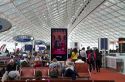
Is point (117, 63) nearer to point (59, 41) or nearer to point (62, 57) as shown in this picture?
point (62, 57)

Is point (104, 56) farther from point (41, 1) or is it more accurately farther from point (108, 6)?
point (108, 6)

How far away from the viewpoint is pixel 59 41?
15.0 m

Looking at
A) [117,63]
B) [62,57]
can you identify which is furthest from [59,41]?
[117,63]

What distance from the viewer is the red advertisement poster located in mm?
14898

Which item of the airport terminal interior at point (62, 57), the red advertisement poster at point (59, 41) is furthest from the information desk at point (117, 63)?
the red advertisement poster at point (59, 41)

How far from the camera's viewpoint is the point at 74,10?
164 feet

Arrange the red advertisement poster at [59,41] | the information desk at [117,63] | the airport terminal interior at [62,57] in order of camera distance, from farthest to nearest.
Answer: the information desk at [117,63] < the red advertisement poster at [59,41] < the airport terminal interior at [62,57]

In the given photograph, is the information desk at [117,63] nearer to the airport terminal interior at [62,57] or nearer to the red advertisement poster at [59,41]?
the airport terminal interior at [62,57]

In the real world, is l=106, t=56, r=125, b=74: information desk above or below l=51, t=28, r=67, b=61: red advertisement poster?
below

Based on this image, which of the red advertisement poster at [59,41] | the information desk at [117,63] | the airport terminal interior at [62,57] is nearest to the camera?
the airport terminal interior at [62,57]

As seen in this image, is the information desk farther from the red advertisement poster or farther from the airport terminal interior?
the red advertisement poster

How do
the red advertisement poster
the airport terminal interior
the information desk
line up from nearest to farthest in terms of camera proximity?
the airport terminal interior < the red advertisement poster < the information desk

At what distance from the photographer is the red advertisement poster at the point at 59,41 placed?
1490 cm

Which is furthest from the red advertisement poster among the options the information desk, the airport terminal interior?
the information desk
